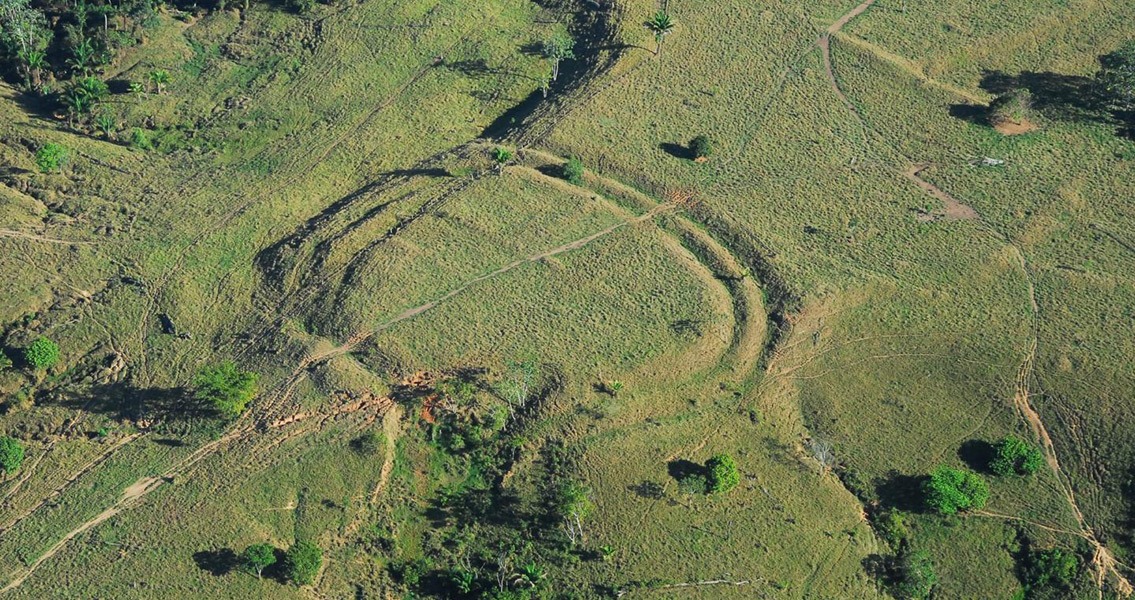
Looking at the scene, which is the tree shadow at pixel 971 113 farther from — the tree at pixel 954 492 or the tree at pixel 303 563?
the tree at pixel 303 563

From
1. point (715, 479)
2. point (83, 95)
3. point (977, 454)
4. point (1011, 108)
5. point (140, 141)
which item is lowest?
point (715, 479)

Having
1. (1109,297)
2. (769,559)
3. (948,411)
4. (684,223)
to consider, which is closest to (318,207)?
(684,223)

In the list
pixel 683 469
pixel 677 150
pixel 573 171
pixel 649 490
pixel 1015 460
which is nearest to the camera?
pixel 1015 460

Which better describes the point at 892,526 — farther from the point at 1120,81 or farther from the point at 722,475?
the point at 1120,81

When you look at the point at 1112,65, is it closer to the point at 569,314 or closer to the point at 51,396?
the point at 569,314

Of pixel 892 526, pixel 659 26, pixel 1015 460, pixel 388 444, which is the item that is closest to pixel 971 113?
pixel 659 26

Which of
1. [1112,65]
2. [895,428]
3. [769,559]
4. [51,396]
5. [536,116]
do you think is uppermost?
[1112,65]
